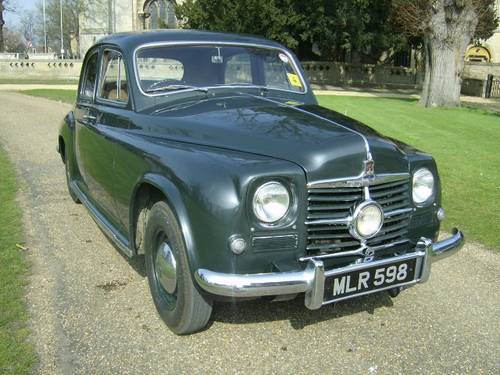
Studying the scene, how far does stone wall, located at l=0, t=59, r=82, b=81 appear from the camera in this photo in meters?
36.8

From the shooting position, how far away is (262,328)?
11.2ft

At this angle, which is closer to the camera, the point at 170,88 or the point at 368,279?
the point at 368,279

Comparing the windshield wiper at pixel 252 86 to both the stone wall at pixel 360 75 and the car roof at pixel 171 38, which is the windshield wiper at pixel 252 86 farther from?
the stone wall at pixel 360 75

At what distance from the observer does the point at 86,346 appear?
3.18 m

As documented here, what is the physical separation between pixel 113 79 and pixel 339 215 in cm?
243

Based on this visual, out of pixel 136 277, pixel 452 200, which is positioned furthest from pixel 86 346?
pixel 452 200

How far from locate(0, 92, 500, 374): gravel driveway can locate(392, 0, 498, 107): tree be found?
16.7 m

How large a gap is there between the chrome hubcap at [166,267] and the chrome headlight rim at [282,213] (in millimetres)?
657

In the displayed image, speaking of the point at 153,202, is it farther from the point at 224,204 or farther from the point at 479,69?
the point at 479,69

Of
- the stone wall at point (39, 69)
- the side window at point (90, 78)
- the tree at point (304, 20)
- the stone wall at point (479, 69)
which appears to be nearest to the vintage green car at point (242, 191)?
the side window at point (90, 78)

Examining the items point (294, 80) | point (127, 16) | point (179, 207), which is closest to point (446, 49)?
point (294, 80)

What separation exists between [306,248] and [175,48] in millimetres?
2124

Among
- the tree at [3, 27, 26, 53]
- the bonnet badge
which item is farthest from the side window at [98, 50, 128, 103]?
the tree at [3, 27, 26, 53]

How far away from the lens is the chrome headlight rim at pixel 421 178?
11.3 feet
